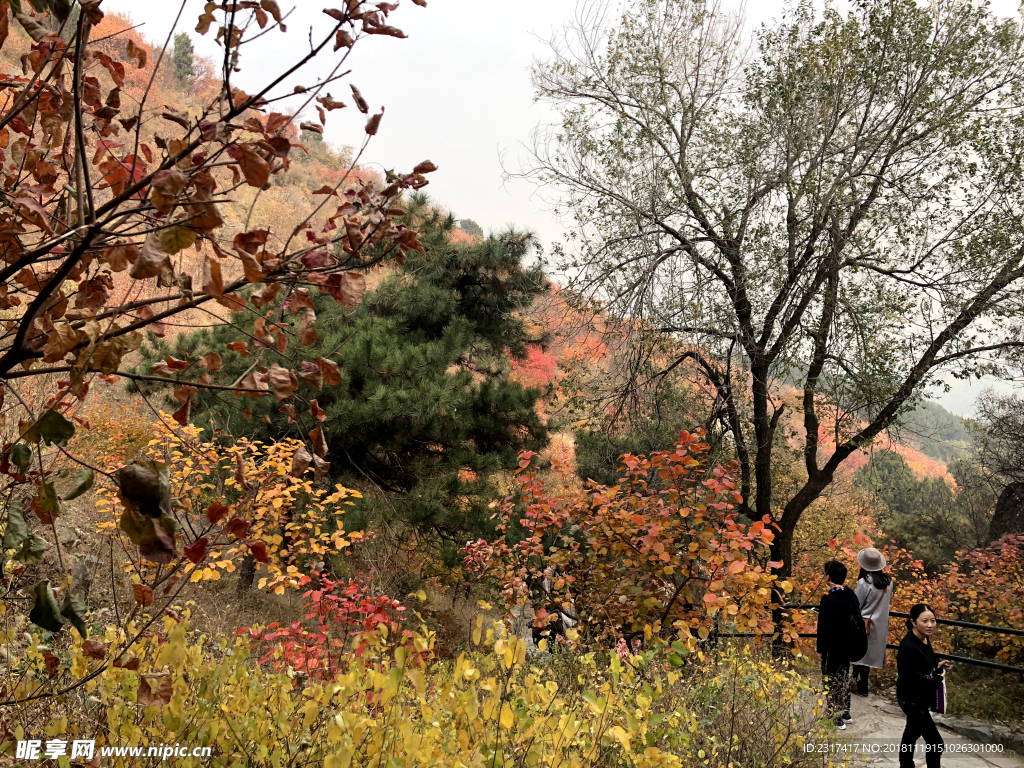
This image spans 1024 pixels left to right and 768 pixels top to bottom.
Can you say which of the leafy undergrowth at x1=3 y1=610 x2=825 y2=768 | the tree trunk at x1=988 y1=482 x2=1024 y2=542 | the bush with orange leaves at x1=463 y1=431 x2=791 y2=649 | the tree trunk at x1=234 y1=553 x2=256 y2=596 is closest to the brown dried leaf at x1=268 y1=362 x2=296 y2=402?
the leafy undergrowth at x1=3 y1=610 x2=825 y2=768

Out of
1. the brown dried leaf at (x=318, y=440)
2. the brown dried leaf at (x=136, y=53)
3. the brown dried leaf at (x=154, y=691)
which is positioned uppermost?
the brown dried leaf at (x=136, y=53)

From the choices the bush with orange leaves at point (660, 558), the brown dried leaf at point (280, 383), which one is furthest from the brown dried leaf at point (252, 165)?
the bush with orange leaves at point (660, 558)

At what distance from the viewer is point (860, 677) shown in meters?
5.80

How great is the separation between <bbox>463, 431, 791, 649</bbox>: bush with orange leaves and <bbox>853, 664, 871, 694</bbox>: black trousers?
4.48 feet

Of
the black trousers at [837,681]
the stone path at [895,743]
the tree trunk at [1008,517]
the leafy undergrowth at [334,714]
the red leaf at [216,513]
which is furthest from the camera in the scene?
the tree trunk at [1008,517]

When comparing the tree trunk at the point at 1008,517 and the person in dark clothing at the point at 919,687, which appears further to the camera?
the tree trunk at the point at 1008,517

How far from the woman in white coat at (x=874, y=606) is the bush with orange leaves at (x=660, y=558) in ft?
3.60

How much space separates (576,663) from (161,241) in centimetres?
410

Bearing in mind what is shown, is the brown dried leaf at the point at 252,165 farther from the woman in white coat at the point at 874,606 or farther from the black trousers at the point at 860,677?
the black trousers at the point at 860,677

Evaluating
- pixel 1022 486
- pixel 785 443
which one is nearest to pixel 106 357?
pixel 785 443

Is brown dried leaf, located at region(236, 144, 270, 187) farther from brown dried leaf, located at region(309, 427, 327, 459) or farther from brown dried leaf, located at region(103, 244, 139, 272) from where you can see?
brown dried leaf, located at region(309, 427, 327, 459)

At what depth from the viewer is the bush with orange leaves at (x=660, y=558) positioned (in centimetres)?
440

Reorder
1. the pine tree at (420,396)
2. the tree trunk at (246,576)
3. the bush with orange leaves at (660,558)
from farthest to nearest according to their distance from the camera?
the tree trunk at (246,576), the pine tree at (420,396), the bush with orange leaves at (660,558)

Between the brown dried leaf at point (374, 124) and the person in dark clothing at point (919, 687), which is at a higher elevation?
the brown dried leaf at point (374, 124)
